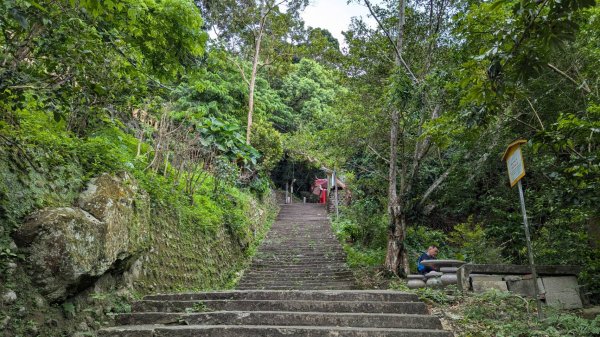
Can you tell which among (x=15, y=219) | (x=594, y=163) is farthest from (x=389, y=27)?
(x=15, y=219)

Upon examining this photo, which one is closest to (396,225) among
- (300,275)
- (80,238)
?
(300,275)

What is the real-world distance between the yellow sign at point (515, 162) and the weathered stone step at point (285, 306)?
5.81 feet

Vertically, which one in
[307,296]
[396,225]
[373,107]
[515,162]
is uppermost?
[373,107]

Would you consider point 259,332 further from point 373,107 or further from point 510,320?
point 373,107

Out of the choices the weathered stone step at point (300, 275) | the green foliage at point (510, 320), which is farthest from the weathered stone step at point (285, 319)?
the weathered stone step at point (300, 275)

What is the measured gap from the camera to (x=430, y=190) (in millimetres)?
9422

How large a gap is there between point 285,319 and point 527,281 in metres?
3.58

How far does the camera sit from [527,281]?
551cm

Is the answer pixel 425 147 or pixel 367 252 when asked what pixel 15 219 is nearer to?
pixel 425 147

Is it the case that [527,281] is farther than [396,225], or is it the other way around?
[396,225]

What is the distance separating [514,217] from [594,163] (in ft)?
17.0

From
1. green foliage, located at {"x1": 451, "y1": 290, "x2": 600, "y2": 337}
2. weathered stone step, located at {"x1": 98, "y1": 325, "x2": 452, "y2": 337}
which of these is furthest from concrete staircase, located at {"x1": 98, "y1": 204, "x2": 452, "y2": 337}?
green foliage, located at {"x1": 451, "y1": 290, "x2": 600, "y2": 337}

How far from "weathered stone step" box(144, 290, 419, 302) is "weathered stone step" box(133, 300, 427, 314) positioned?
238mm

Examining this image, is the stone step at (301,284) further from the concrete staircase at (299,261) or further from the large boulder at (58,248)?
the large boulder at (58,248)
